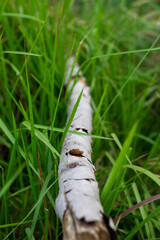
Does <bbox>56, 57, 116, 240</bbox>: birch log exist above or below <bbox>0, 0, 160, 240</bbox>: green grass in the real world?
below

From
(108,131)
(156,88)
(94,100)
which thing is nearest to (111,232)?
(108,131)

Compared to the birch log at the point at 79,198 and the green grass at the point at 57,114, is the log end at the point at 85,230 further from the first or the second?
the green grass at the point at 57,114

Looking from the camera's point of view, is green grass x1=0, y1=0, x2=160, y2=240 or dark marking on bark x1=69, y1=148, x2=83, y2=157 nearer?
dark marking on bark x1=69, y1=148, x2=83, y2=157

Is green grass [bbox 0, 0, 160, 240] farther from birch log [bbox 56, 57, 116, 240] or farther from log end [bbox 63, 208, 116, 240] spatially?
log end [bbox 63, 208, 116, 240]

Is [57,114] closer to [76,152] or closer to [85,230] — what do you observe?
[76,152]

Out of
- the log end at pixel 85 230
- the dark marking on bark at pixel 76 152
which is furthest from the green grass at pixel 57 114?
the log end at pixel 85 230

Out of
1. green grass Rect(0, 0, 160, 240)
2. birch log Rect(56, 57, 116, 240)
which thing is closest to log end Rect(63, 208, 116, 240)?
birch log Rect(56, 57, 116, 240)
